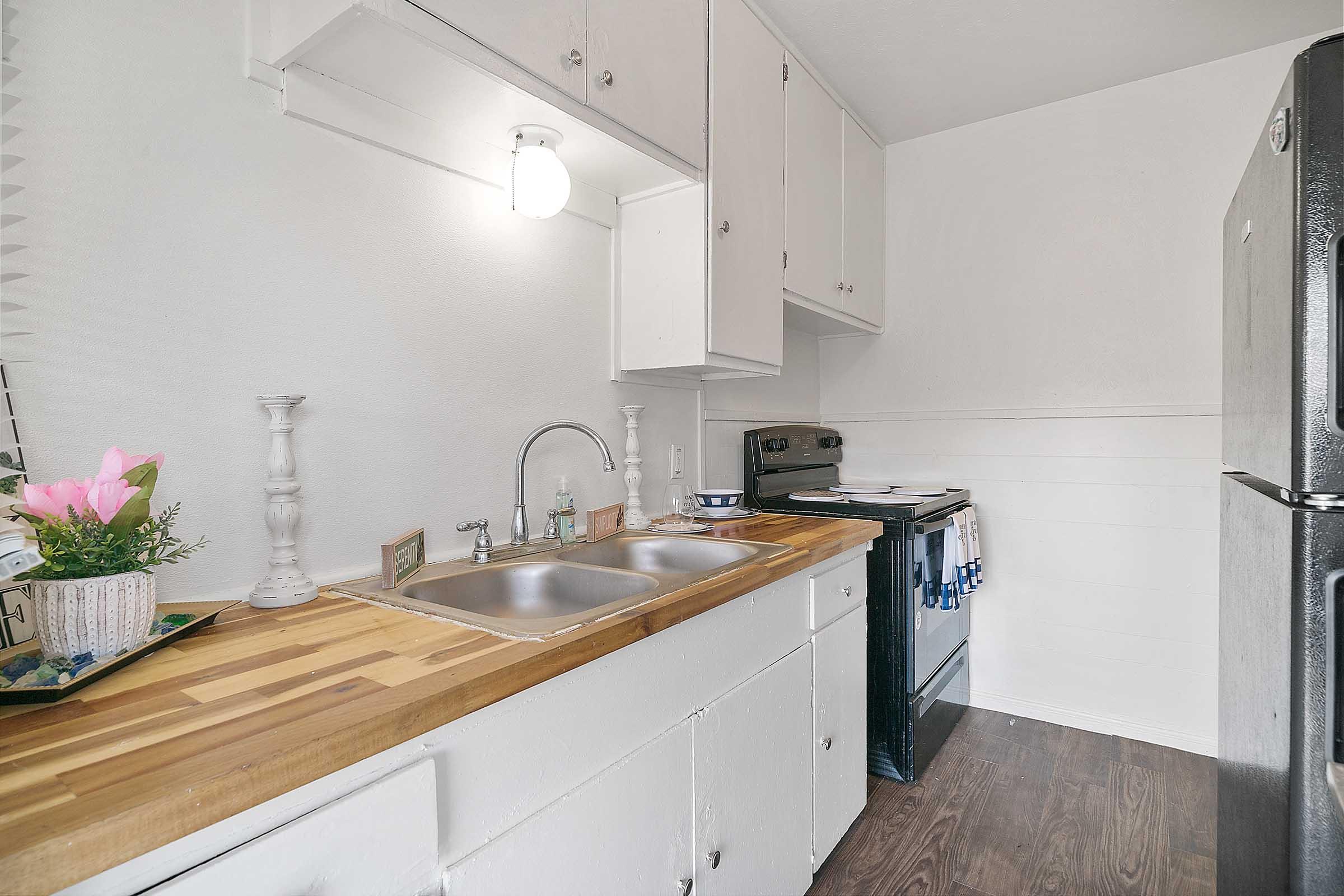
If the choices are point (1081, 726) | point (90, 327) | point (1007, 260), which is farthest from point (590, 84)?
point (1081, 726)

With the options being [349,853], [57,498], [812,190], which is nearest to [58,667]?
[57,498]

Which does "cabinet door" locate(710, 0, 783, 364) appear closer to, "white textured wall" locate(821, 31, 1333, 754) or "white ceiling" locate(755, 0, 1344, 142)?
"white ceiling" locate(755, 0, 1344, 142)

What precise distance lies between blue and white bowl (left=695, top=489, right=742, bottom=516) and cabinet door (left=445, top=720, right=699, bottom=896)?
1.00 m

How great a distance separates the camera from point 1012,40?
224 cm

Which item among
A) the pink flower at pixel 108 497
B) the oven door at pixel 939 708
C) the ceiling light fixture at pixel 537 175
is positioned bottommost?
the oven door at pixel 939 708

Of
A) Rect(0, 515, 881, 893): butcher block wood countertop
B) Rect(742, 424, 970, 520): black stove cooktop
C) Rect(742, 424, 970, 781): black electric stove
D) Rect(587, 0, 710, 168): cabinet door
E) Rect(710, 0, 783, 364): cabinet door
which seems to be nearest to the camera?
Rect(0, 515, 881, 893): butcher block wood countertop

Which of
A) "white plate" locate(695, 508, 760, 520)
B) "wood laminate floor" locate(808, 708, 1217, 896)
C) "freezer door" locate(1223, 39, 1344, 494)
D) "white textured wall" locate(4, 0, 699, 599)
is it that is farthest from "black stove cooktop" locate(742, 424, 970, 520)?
"freezer door" locate(1223, 39, 1344, 494)

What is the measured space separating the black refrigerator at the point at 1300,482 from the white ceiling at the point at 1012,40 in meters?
1.55

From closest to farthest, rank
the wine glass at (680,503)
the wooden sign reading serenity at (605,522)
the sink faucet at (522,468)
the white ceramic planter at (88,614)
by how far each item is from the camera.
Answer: the white ceramic planter at (88,614) < the sink faucet at (522,468) < the wooden sign reading serenity at (605,522) < the wine glass at (680,503)

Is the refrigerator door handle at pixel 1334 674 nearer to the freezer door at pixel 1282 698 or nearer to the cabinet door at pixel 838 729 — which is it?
the freezer door at pixel 1282 698

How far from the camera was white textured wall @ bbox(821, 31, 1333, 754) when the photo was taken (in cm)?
242

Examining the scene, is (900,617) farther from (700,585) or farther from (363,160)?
(363,160)

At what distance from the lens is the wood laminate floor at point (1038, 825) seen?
173 cm

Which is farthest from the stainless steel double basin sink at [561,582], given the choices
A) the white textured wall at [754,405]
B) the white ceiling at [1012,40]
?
the white ceiling at [1012,40]
